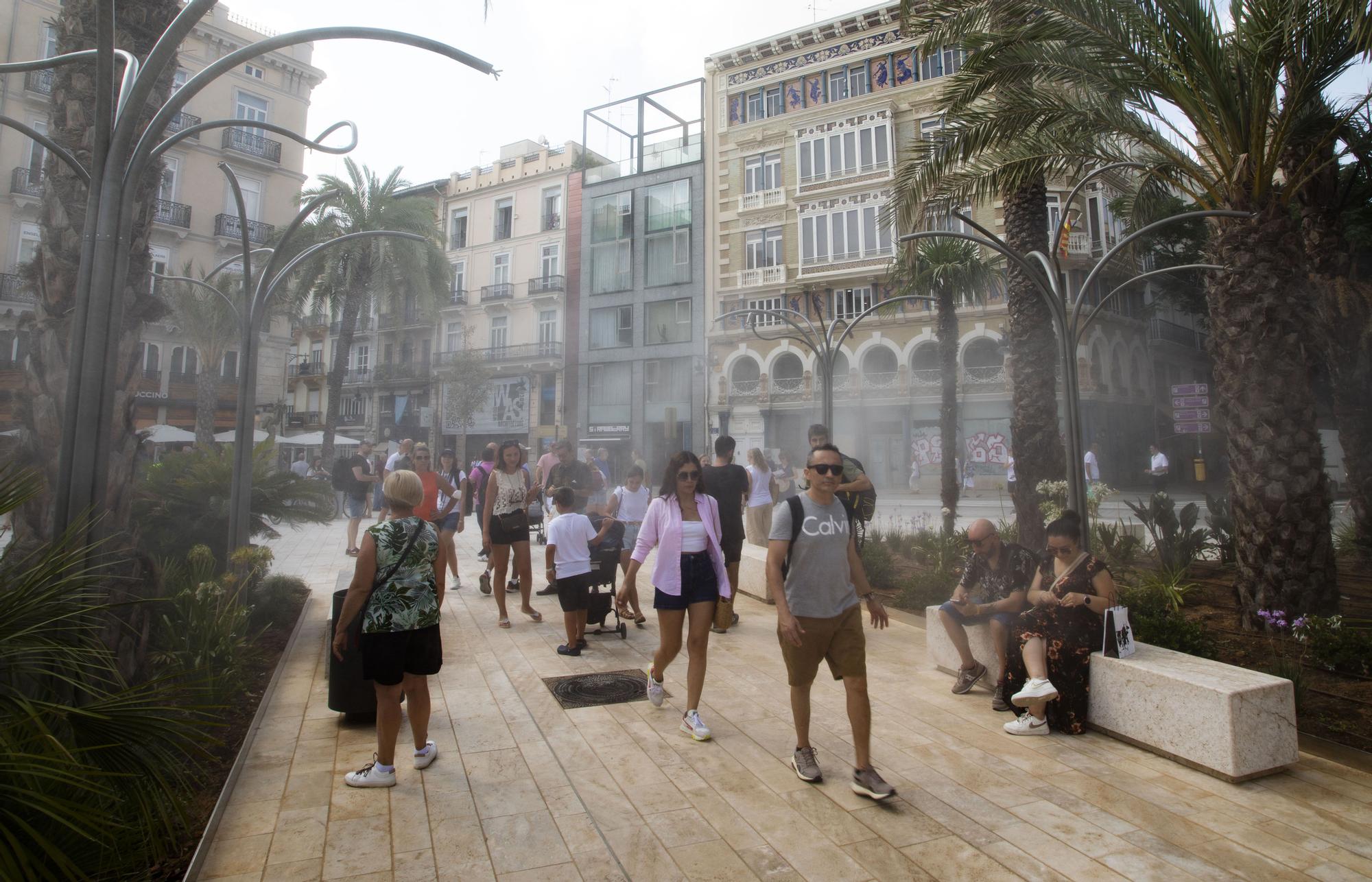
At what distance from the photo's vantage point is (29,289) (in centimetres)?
537

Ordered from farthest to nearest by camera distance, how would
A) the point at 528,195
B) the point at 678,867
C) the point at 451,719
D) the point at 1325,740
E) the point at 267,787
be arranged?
the point at 528,195, the point at 451,719, the point at 1325,740, the point at 267,787, the point at 678,867

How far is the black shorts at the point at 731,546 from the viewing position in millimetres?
7246

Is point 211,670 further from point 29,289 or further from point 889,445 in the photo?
point 889,445

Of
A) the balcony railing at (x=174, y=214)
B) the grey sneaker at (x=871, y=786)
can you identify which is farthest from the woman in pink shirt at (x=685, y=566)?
the balcony railing at (x=174, y=214)

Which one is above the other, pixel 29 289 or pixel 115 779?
pixel 29 289

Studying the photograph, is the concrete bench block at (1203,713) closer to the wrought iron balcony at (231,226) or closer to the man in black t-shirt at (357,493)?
the man in black t-shirt at (357,493)

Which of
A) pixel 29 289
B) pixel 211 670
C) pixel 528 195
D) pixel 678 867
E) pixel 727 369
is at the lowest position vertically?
pixel 678 867

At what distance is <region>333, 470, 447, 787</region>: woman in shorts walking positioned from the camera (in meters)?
3.90

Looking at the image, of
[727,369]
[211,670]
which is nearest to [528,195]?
[727,369]

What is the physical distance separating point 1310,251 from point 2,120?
15634 millimetres

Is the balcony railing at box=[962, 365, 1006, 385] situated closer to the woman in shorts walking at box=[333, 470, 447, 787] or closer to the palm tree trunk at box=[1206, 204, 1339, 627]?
the palm tree trunk at box=[1206, 204, 1339, 627]

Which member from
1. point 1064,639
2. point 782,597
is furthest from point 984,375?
point 782,597

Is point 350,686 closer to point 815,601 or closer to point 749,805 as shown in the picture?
point 749,805

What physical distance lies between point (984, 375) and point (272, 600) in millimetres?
28249
